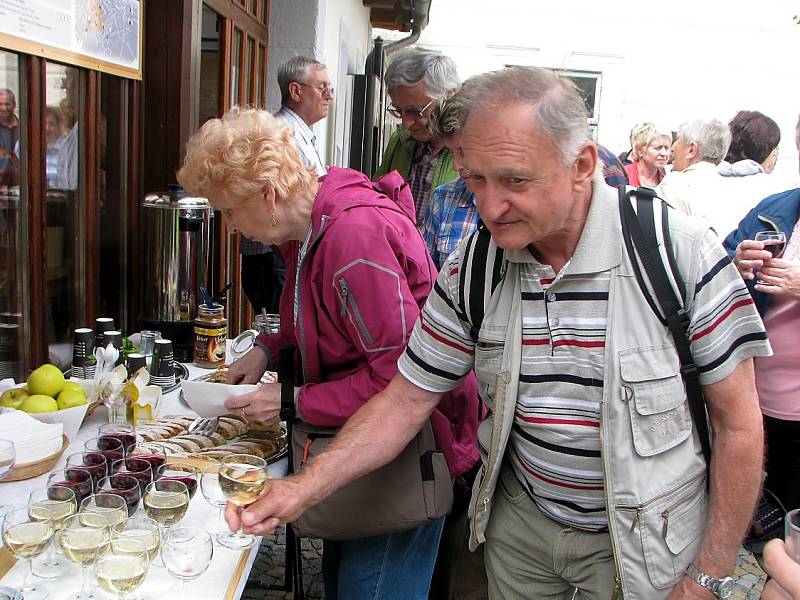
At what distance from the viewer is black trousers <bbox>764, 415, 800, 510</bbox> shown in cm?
296

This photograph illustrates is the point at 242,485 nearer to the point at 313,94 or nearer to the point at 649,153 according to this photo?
the point at 313,94

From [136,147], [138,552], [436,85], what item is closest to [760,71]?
[436,85]

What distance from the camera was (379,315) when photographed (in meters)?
1.87

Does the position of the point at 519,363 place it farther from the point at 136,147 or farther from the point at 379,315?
the point at 136,147

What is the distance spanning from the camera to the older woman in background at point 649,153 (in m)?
5.67

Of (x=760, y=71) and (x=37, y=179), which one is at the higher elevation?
(x=760, y=71)

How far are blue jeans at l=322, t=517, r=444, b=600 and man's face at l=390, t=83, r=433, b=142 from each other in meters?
2.25

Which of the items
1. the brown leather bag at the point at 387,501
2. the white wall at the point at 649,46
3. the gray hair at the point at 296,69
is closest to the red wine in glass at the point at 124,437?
the brown leather bag at the point at 387,501

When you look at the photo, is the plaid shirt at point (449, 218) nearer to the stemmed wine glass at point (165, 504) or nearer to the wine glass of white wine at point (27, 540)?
the stemmed wine glass at point (165, 504)

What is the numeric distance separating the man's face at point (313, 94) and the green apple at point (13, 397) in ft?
9.92

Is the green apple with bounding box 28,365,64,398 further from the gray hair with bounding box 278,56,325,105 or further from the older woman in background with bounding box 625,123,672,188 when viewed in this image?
the older woman in background with bounding box 625,123,672,188

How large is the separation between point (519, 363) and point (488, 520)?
1.48 ft

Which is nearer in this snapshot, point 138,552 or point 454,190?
point 138,552

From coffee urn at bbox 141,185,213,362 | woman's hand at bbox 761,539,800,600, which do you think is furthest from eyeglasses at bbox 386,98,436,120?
woman's hand at bbox 761,539,800,600
